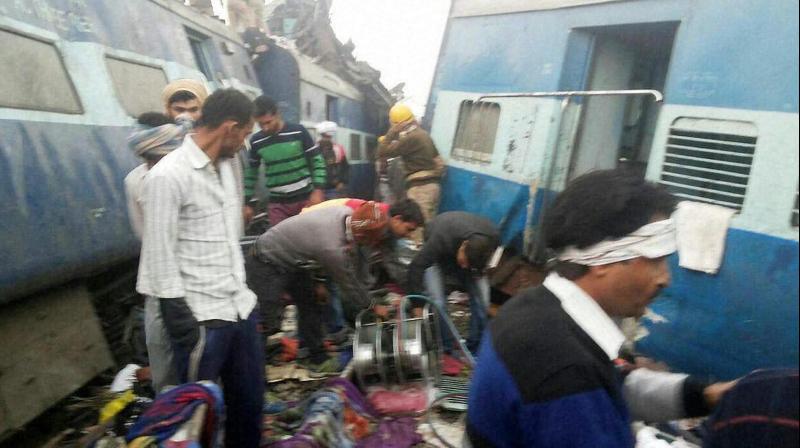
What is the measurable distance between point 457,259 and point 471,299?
1.68 ft

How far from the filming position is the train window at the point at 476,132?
5.39 m

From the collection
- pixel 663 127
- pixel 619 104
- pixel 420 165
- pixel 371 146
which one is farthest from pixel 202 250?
pixel 371 146

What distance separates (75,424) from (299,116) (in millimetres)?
5080

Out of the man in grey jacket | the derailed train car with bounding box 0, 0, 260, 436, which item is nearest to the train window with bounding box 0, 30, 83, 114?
the derailed train car with bounding box 0, 0, 260, 436

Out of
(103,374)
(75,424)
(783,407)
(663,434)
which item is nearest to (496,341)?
(783,407)

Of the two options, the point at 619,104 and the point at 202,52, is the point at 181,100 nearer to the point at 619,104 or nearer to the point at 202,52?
the point at 202,52

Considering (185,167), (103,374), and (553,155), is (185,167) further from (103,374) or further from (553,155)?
(553,155)

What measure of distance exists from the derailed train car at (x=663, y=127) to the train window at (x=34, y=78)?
10.1 ft

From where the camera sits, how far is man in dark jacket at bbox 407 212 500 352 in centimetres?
384

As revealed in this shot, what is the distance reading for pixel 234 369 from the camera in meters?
2.52

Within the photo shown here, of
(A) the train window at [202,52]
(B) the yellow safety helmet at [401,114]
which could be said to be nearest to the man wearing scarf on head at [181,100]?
(A) the train window at [202,52]

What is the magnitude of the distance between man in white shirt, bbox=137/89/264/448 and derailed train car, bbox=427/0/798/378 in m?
1.63

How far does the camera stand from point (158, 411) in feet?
6.51

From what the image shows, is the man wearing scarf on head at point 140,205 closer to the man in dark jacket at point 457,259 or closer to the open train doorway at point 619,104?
the man in dark jacket at point 457,259
